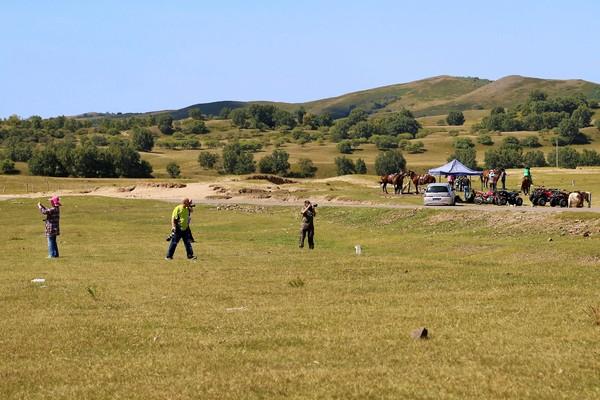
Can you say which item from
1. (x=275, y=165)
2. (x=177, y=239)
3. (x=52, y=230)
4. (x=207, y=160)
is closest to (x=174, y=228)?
(x=177, y=239)

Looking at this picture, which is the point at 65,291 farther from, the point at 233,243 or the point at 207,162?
the point at 207,162

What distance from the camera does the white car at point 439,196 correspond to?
52.0 m

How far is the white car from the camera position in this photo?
52.0 metres

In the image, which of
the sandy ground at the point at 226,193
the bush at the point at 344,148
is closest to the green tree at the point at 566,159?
the bush at the point at 344,148

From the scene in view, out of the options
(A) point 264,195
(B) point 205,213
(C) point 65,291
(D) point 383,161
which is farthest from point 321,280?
(D) point 383,161

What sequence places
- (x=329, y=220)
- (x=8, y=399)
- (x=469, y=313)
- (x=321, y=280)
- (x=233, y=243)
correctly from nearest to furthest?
(x=8, y=399) < (x=469, y=313) < (x=321, y=280) < (x=233, y=243) < (x=329, y=220)

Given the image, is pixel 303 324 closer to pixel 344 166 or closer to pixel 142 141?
pixel 344 166

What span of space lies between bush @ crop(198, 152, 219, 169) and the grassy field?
133m

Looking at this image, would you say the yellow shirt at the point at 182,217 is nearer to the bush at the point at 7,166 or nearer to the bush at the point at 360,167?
the bush at the point at 7,166

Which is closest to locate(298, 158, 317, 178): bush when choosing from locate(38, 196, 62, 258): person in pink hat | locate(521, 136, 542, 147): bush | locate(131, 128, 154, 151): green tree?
locate(131, 128, 154, 151): green tree

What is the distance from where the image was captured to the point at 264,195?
257 ft

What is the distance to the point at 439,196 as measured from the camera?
52000mm

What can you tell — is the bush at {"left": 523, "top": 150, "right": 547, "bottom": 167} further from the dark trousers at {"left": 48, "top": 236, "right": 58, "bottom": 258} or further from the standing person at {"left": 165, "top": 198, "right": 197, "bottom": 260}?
the dark trousers at {"left": 48, "top": 236, "right": 58, "bottom": 258}

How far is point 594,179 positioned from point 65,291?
68150 millimetres
